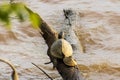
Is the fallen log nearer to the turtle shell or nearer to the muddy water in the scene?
the turtle shell

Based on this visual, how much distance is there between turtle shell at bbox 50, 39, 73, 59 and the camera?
3.41 m

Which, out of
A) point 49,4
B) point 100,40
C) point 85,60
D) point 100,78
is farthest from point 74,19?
point 49,4

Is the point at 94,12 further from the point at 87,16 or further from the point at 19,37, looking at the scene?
the point at 19,37

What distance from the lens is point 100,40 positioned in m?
7.01

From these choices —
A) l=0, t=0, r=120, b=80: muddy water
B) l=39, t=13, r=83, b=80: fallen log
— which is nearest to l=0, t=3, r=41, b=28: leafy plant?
l=39, t=13, r=83, b=80: fallen log

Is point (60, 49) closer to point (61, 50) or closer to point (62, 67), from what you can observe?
point (61, 50)

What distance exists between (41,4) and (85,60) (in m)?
4.55

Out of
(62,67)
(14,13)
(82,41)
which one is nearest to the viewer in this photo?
(14,13)

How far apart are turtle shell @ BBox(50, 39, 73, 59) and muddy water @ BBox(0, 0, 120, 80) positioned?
54.7 inches

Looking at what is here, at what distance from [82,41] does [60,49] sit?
3473 mm

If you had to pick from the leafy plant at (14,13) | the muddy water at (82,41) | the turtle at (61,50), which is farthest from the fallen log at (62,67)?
the leafy plant at (14,13)

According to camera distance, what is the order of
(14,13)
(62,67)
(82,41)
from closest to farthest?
(14,13) → (62,67) → (82,41)

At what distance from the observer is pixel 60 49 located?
3.42 metres

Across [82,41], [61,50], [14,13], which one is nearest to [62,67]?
[61,50]
